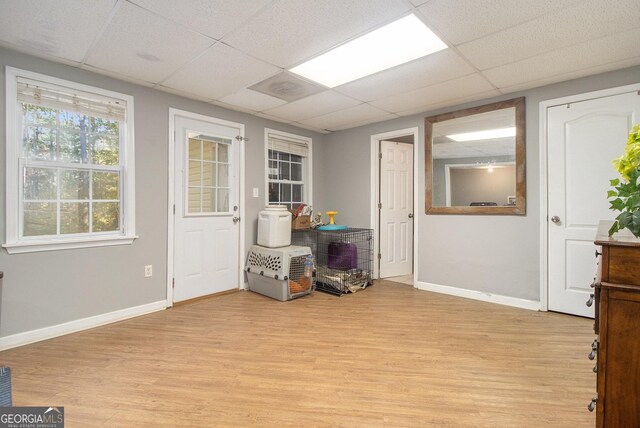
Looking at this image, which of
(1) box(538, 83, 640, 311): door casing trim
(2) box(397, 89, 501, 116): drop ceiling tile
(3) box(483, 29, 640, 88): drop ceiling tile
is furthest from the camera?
(2) box(397, 89, 501, 116): drop ceiling tile

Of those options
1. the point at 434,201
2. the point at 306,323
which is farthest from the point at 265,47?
the point at 434,201

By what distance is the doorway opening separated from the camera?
445 cm

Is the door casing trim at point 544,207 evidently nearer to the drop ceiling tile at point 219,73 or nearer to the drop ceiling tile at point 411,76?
the drop ceiling tile at point 411,76

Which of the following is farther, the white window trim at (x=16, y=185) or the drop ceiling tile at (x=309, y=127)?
the drop ceiling tile at (x=309, y=127)

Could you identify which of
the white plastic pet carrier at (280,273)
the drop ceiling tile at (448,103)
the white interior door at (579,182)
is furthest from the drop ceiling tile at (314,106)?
the white interior door at (579,182)

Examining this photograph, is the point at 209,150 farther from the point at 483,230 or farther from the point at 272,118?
the point at 483,230

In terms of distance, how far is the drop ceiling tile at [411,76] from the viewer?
2498 mm

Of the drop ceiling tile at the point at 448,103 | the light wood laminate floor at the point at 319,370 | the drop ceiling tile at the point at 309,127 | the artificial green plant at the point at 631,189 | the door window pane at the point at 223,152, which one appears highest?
the drop ceiling tile at the point at 309,127

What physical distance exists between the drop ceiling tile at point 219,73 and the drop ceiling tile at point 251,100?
0.39 ft

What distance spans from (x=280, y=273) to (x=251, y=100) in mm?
2036

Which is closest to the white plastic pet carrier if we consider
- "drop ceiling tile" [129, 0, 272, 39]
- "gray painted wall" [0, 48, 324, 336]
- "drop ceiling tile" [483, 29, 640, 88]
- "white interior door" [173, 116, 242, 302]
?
"white interior door" [173, 116, 242, 302]

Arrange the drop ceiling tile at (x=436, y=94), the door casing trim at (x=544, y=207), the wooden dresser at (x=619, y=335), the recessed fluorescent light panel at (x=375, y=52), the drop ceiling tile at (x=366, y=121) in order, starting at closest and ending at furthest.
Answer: the wooden dresser at (x=619, y=335) < the recessed fluorescent light panel at (x=375, y=52) < the drop ceiling tile at (x=436, y=94) < the door casing trim at (x=544, y=207) < the drop ceiling tile at (x=366, y=121)

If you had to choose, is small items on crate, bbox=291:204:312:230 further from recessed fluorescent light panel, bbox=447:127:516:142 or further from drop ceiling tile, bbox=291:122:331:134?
recessed fluorescent light panel, bbox=447:127:516:142

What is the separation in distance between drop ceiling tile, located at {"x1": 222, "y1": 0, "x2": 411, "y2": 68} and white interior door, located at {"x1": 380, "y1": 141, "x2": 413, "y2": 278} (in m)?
2.43
